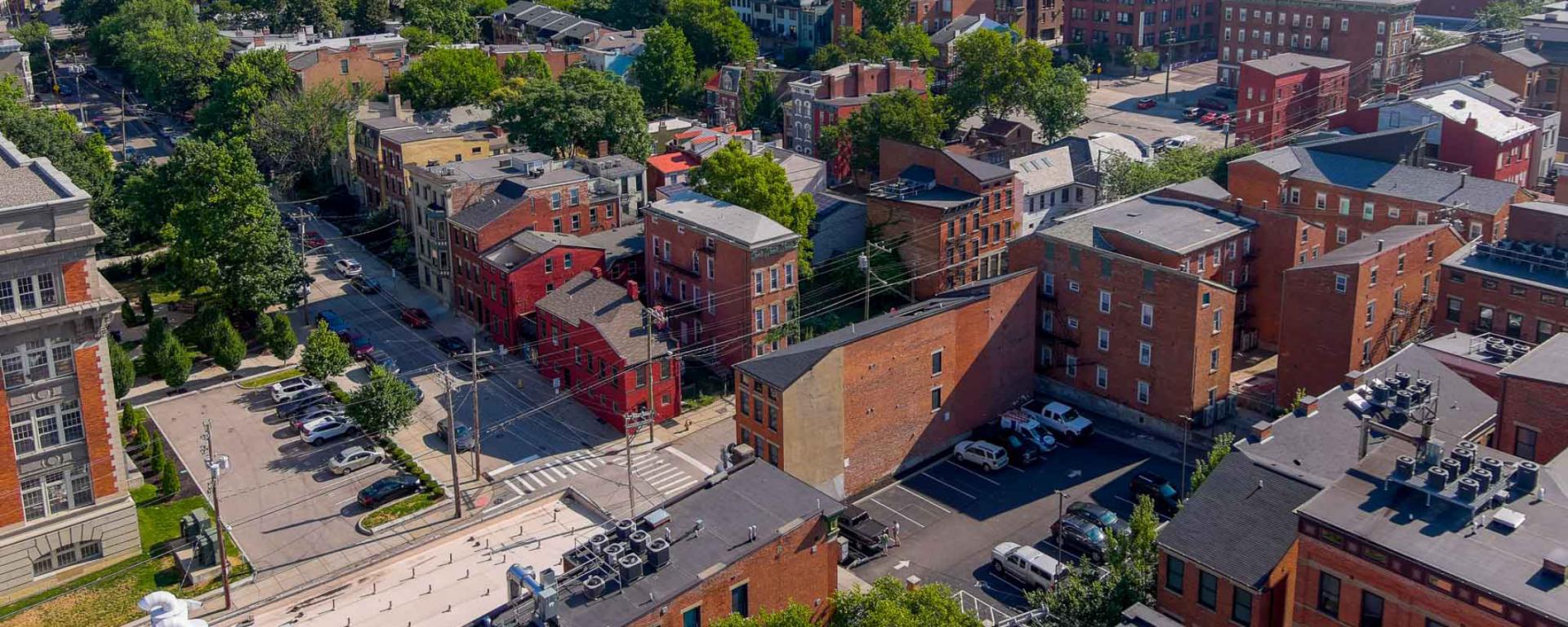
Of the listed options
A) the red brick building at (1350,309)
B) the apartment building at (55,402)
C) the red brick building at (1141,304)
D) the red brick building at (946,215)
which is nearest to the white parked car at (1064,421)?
the red brick building at (1141,304)

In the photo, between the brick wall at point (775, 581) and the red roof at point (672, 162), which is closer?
the brick wall at point (775, 581)

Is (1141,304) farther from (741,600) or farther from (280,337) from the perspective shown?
(280,337)

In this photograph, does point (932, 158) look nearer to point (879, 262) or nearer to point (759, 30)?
point (879, 262)

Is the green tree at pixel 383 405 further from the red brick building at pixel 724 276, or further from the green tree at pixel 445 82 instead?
the green tree at pixel 445 82

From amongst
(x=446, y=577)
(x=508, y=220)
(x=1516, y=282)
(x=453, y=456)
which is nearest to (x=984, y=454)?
(x=453, y=456)

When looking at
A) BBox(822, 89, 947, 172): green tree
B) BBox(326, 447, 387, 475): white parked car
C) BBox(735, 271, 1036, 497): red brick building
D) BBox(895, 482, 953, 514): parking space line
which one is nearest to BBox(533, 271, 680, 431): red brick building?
BBox(735, 271, 1036, 497): red brick building

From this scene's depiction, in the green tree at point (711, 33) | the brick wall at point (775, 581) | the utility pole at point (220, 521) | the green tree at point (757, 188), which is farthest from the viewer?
the green tree at point (711, 33)
